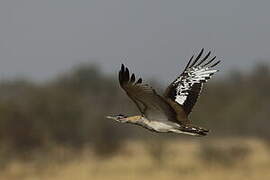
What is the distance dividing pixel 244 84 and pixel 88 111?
75.1 ft

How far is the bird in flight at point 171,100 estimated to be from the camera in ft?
23.6

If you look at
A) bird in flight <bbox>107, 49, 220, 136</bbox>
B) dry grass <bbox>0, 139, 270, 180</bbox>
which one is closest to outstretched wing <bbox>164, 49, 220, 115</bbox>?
bird in flight <bbox>107, 49, 220, 136</bbox>

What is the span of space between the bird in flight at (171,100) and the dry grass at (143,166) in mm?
13486

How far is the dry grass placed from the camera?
23656 mm

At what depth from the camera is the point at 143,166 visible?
86.2 ft

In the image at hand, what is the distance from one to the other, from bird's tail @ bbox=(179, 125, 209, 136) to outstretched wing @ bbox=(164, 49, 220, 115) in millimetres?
743

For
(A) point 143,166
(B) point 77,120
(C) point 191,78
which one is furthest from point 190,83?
(B) point 77,120

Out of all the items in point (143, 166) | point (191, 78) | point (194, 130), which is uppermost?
point (191, 78)

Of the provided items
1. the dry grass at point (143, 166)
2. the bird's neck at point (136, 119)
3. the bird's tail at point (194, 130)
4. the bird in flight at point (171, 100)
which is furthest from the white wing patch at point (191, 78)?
the dry grass at point (143, 166)

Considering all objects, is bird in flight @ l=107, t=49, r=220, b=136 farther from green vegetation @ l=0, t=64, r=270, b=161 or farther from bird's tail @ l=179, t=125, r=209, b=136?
green vegetation @ l=0, t=64, r=270, b=161

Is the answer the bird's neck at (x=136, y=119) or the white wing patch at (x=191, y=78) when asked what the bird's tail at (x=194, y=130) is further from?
the white wing patch at (x=191, y=78)

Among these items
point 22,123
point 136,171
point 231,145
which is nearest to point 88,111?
point 22,123

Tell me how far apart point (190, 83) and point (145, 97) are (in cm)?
179

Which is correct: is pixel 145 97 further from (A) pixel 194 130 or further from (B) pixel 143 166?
(B) pixel 143 166
